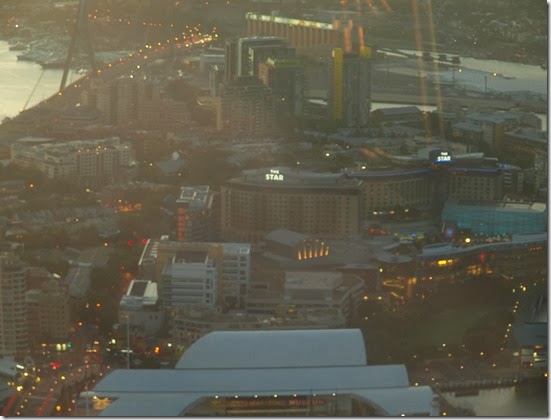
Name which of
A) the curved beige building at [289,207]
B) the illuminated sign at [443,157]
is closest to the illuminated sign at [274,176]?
the curved beige building at [289,207]

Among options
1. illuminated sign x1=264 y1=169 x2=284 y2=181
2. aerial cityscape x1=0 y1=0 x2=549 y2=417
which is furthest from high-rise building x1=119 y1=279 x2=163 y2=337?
illuminated sign x1=264 y1=169 x2=284 y2=181

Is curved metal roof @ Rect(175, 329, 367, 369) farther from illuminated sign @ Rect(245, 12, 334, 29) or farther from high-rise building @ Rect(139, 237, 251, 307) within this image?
illuminated sign @ Rect(245, 12, 334, 29)

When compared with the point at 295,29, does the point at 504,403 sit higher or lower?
lower

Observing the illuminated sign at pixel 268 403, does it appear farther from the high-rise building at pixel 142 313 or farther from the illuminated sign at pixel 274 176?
the illuminated sign at pixel 274 176

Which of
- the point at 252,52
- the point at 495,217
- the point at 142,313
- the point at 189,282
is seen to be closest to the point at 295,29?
the point at 252,52

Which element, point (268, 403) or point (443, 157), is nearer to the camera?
point (268, 403)

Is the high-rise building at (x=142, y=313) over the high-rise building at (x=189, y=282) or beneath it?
beneath

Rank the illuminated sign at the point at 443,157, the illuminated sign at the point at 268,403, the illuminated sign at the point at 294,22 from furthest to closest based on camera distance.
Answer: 1. the illuminated sign at the point at 294,22
2. the illuminated sign at the point at 443,157
3. the illuminated sign at the point at 268,403

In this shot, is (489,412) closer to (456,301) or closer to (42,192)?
(456,301)

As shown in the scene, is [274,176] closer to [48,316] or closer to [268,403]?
[48,316]
